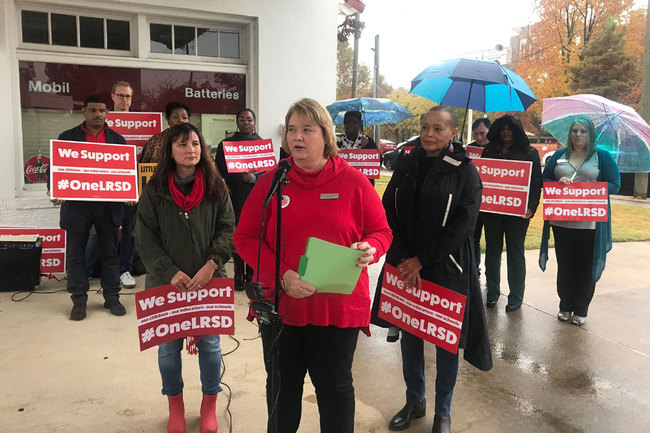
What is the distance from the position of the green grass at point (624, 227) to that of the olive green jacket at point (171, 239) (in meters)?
6.68

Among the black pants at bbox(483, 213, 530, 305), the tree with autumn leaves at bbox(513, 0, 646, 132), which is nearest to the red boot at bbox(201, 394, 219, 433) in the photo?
the black pants at bbox(483, 213, 530, 305)

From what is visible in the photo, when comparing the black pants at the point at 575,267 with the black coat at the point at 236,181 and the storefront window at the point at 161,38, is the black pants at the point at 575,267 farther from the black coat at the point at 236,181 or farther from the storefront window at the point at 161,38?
the storefront window at the point at 161,38

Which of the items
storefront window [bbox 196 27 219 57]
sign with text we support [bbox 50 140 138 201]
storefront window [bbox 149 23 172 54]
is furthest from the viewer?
storefront window [bbox 196 27 219 57]

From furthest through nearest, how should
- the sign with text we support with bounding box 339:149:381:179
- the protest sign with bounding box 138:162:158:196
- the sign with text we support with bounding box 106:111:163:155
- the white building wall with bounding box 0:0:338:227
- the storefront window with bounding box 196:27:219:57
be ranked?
the storefront window with bounding box 196:27:219:57
the sign with text we support with bounding box 339:149:381:179
the white building wall with bounding box 0:0:338:227
the sign with text we support with bounding box 106:111:163:155
the protest sign with bounding box 138:162:158:196

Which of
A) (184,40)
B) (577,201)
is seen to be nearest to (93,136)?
(184,40)

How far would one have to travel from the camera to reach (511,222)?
5.39m

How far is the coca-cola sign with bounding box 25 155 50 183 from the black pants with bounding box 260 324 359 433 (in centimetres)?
555

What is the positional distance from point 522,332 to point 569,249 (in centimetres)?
99

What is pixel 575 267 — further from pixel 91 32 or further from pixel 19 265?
pixel 91 32

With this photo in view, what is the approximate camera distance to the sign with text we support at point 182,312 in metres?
2.97

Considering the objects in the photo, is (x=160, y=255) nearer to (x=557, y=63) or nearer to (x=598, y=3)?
(x=557, y=63)

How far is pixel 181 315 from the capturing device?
3.03 m

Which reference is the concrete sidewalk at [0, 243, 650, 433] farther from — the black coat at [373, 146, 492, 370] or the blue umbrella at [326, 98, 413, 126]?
the blue umbrella at [326, 98, 413, 126]

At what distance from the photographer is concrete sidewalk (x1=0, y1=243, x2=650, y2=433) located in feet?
10.6
